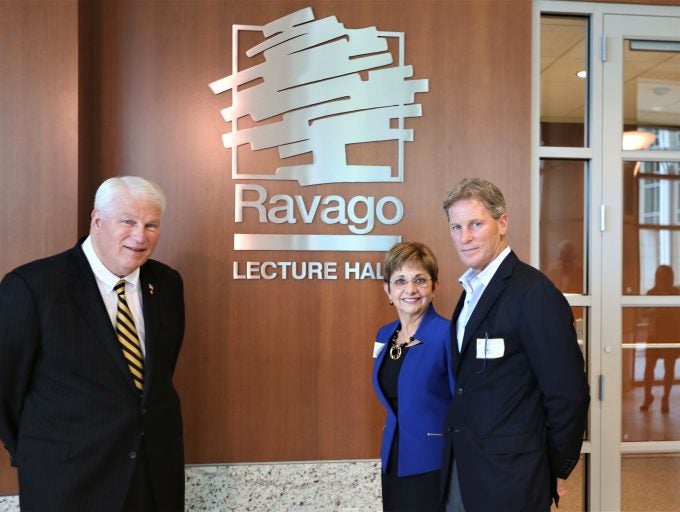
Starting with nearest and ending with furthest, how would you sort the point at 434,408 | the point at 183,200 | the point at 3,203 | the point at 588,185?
the point at 434,408 → the point at 3,203 → the point at 183,200 → the point at 588,185

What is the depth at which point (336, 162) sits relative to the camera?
299cm

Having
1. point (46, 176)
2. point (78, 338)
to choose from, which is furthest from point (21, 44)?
point (78, 338)

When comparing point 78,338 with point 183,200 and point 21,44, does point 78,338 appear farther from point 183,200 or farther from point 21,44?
point 21,44

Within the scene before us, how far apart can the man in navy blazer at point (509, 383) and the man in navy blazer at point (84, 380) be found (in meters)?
1.10

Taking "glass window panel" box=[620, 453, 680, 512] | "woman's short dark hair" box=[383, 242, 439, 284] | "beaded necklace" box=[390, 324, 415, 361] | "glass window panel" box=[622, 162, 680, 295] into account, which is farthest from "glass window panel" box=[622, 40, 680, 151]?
A: "beaded necklace" box=[390, 324, 415, 361]

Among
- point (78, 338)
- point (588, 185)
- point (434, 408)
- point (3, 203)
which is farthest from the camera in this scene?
point (588, 185)

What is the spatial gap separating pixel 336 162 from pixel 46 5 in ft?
5.11

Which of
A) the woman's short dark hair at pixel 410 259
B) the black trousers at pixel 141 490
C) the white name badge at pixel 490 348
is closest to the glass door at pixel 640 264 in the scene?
the woman's short dark hair at pixel 410 259

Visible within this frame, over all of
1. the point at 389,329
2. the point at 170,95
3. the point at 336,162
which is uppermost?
the point at 170,95

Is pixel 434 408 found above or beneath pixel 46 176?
beneath

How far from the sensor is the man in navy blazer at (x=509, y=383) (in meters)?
1.76

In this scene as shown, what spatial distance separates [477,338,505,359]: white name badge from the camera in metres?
1.81

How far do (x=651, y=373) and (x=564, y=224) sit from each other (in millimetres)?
1008

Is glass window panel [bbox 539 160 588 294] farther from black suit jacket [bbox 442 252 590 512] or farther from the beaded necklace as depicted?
black suit jacket [bbox 442 252 590 512]
